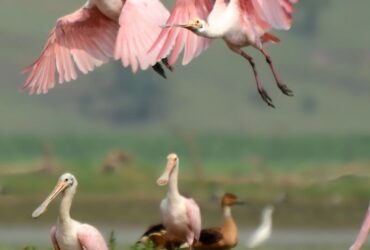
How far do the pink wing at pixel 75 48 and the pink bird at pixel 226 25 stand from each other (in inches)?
40.5

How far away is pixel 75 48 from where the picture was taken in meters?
11.6

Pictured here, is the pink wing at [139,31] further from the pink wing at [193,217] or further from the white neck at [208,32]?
the pink wing at [193,217]

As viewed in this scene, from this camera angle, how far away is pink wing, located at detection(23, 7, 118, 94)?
1148 cm

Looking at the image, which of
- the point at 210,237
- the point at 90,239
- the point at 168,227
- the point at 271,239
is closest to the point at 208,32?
the point at 90,239

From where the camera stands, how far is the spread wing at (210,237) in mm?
13977

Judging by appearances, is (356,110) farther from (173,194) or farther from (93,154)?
(173,194)

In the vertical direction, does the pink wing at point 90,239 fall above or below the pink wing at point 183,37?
below

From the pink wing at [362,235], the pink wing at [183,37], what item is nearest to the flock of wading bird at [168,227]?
the pink wing at [183,37]

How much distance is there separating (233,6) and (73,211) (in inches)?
583

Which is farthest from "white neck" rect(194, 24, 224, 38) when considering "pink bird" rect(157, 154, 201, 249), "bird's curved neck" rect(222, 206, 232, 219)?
"bird's curved neck" rect(222, 206, 232, 219)

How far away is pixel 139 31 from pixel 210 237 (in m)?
3.85

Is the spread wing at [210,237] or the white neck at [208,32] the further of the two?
the spread wing at [210,237]

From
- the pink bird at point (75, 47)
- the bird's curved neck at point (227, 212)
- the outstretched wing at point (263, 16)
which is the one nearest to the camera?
the outstretched wing at point (263, 16)

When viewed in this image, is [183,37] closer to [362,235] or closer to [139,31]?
[139,31]
